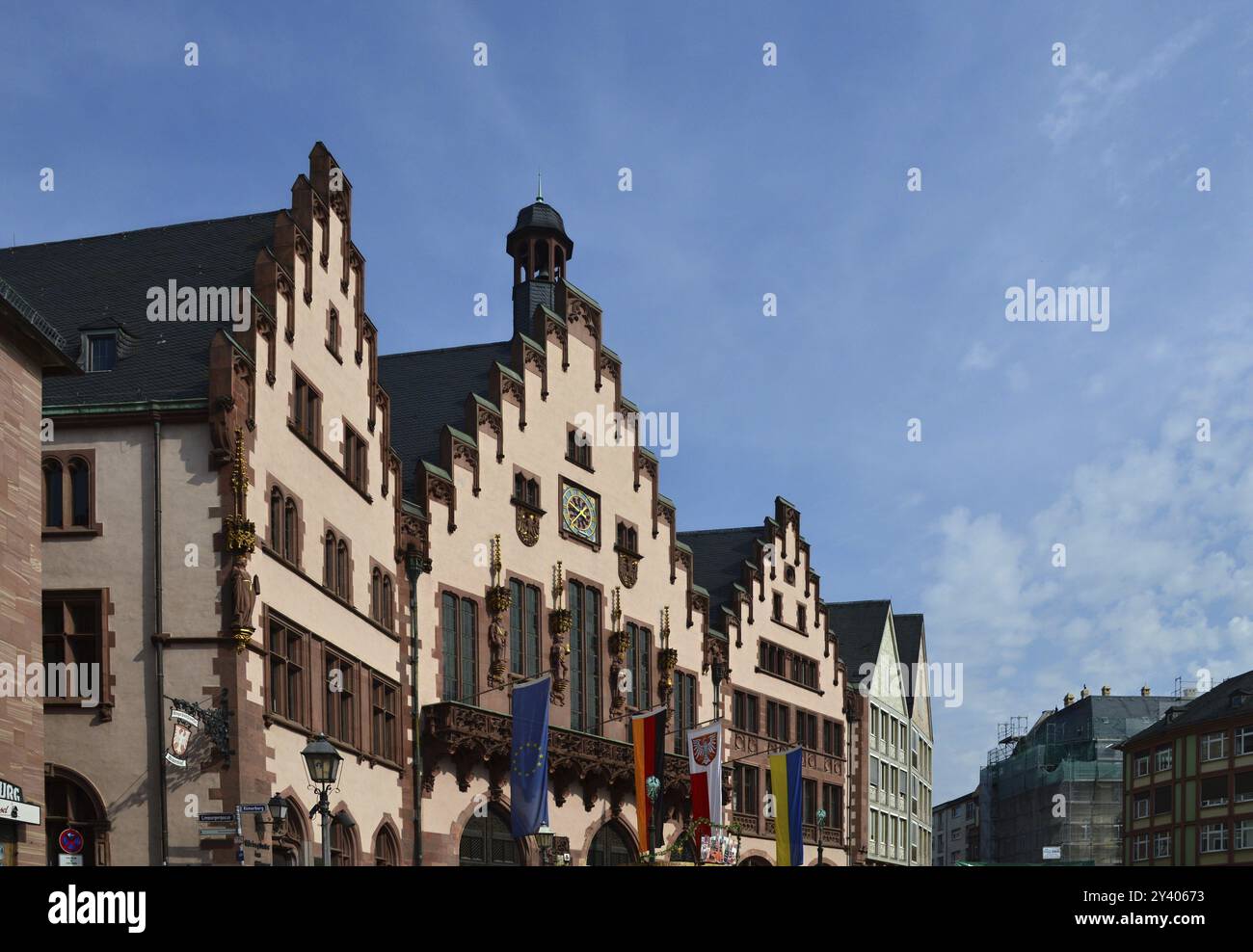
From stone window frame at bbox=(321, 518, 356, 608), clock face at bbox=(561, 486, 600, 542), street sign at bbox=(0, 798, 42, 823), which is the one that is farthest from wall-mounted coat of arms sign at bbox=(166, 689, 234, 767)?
A: clock face at bbox=(561, 486, 600, 542)

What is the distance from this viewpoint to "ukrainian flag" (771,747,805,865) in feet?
208

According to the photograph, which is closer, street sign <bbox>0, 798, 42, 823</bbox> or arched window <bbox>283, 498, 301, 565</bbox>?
street sign <bbox>0, 798, 42, 823</bbox>

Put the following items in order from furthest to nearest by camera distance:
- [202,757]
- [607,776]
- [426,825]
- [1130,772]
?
[1130,772] → [607,776] → [426,825] → [202,757]

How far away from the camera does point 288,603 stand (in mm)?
37406

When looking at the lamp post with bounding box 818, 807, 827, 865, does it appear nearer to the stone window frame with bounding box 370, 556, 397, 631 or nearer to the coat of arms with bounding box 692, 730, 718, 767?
the coat of arms with bounding box 692, 730, 718, 767

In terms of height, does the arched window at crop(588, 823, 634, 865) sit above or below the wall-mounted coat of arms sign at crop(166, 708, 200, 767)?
below

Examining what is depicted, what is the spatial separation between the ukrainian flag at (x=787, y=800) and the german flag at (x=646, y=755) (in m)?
10.7

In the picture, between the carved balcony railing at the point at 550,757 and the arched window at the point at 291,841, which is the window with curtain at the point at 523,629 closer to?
the carved balcony railing at the point at 550,757

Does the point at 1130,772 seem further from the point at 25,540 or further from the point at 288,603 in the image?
the point at 25,540

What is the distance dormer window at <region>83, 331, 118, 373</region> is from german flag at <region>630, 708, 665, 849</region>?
74.6 feet

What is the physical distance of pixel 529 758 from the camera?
4606 cm

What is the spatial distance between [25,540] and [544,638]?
26.5 m

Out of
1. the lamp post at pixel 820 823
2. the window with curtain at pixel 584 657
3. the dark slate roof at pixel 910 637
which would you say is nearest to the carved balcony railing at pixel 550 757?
the window with curtain at pixel 584 657
